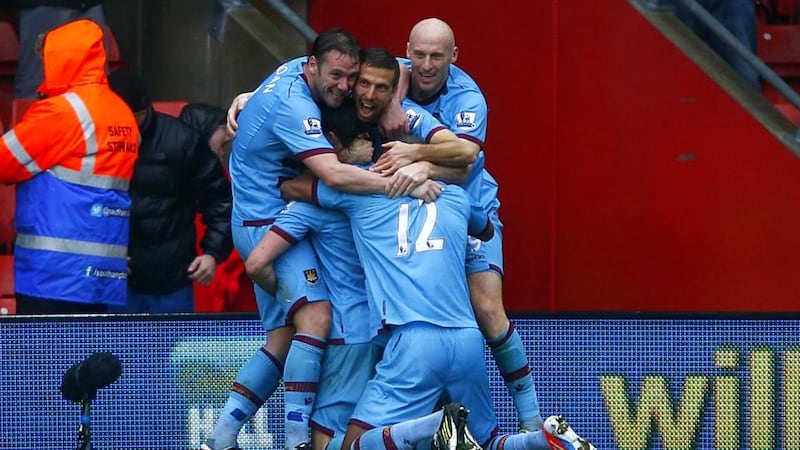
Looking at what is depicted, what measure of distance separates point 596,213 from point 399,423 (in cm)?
399

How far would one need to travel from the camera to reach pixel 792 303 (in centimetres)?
1097

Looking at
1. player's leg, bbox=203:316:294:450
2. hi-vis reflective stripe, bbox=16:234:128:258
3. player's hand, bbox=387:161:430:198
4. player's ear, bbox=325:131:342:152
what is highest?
player's ear, bbox=325:131:342:152

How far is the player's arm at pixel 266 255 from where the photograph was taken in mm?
7875

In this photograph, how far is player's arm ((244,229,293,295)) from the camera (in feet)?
25.8

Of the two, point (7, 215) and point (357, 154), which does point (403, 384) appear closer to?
point (357, 154)

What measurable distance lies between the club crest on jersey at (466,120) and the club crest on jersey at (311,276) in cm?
91

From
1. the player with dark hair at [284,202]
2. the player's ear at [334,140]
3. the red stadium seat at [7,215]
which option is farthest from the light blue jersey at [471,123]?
the red stadium seat at [7,215]

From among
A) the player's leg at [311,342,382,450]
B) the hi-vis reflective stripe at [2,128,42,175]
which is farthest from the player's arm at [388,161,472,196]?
the hi-vis reflective stripe at [2,128,42,175]

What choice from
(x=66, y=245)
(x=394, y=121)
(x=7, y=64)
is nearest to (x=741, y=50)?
(x=394, y=121)

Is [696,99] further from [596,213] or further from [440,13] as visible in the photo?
[440,13]

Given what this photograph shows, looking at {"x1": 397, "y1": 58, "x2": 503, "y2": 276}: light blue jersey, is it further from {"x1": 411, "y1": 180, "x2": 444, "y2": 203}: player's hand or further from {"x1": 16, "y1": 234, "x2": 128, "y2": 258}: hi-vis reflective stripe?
{"x1": 16, "y1": 234, "x2": 128, "y2": 258}: hi-vis reflective stripe

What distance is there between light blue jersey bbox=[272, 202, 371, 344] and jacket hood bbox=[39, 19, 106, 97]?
2031mm

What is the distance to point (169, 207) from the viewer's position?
9.96 meters

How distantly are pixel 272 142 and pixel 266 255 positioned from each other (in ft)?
1.53
